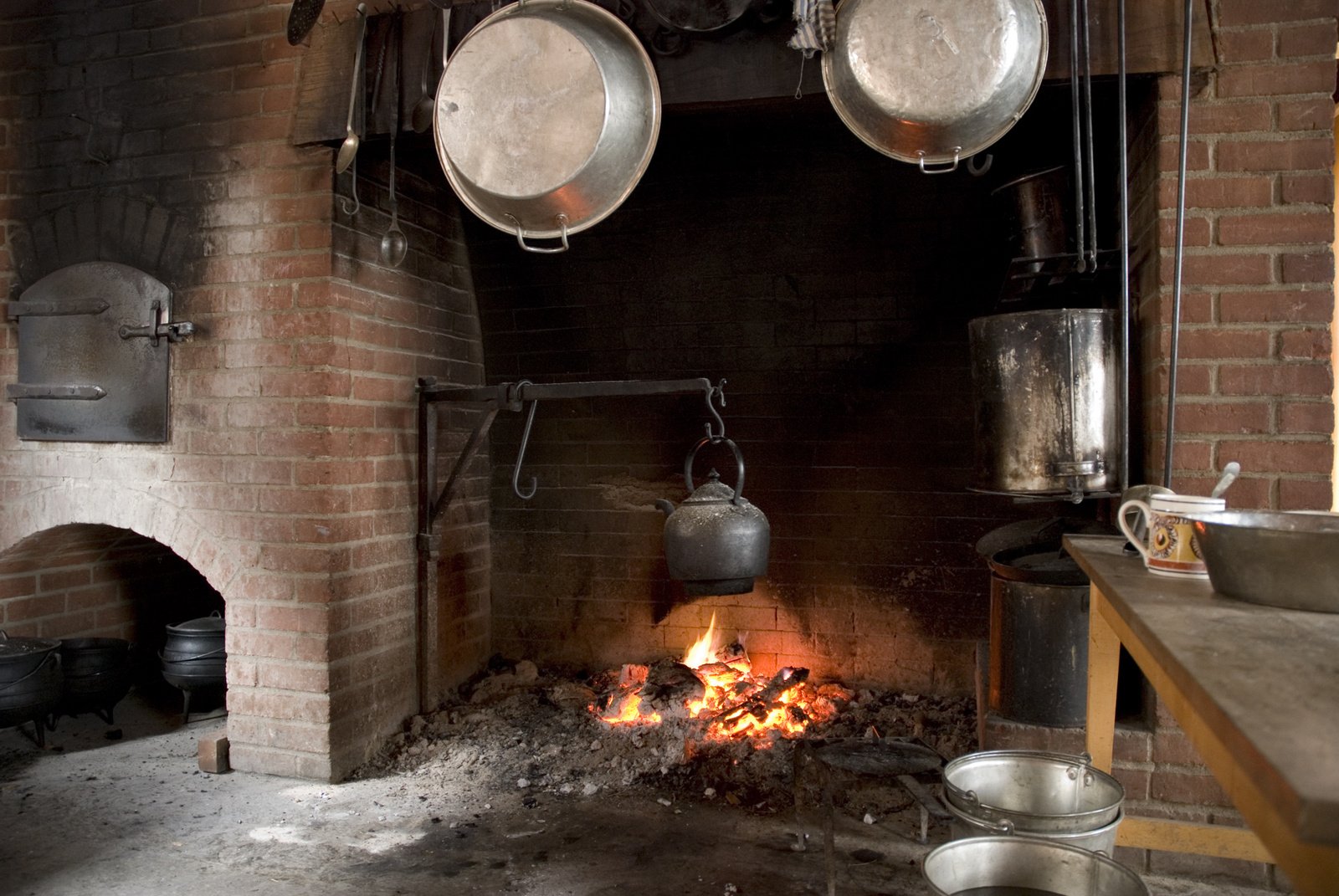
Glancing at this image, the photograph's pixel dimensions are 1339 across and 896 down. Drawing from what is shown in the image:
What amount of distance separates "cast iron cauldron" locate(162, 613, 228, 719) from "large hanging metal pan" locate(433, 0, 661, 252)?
2405 millimetres

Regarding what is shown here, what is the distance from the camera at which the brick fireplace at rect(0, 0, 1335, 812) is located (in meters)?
3.43

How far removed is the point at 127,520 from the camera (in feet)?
12.0

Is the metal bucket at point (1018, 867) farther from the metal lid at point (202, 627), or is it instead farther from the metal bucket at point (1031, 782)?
the metal lid at point (202, 627)

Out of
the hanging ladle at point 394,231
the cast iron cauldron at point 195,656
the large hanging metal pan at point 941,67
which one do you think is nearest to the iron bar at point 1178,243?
the large hanging metal pan at point 941,67

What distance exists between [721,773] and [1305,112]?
9.38ft

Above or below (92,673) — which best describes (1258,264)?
above

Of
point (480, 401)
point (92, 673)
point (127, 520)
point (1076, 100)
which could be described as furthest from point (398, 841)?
point (1076, 100)

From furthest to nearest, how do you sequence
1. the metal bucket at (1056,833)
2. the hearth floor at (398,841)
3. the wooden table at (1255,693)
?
the hearth floor at (398,841) < the metal bucket at (1056,833) < the wooden table at (1255,693)

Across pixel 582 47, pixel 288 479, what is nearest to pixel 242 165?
pixel 288 479

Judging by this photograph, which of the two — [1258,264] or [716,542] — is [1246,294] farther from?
[716,542]

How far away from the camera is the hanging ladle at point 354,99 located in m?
3.23

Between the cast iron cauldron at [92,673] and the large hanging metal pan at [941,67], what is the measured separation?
3812 mm

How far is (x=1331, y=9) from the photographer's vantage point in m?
2.54

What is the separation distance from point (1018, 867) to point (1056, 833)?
4.4 inches
